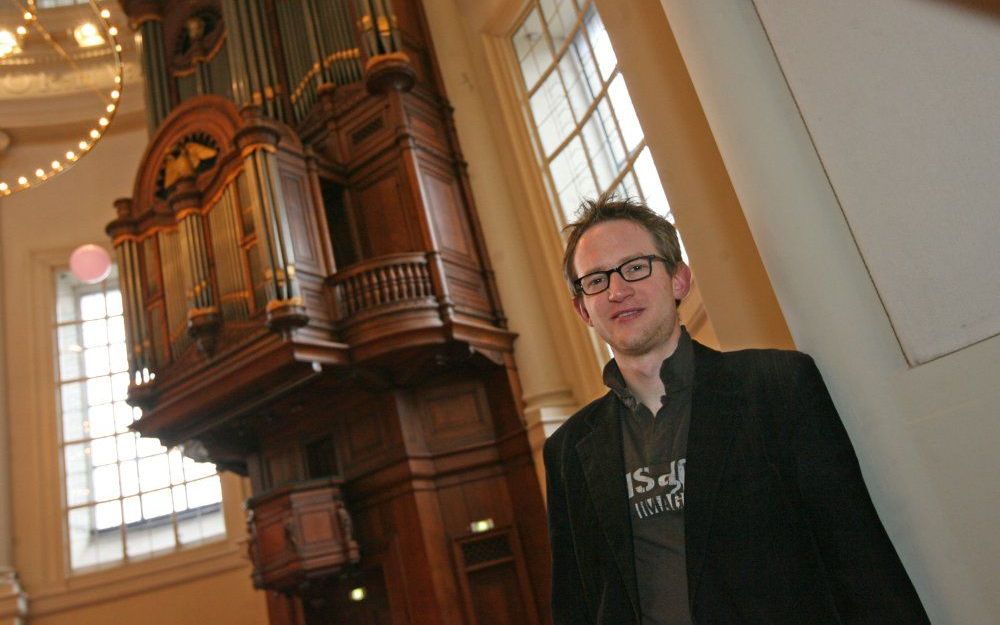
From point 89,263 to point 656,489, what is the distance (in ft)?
29.3

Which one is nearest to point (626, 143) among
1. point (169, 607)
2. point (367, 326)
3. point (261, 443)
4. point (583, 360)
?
point (583, 360)

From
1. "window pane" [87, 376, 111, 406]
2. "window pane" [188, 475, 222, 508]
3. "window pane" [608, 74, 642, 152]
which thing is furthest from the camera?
"window pane" [87, 376, 111, 406]

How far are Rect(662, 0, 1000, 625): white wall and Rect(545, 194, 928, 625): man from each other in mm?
62

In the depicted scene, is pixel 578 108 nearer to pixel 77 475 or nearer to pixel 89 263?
pixel 89 263

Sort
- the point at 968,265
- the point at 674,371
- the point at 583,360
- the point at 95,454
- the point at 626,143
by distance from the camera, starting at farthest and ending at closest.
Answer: the point at 95,454 → the point at 583,360 → the point at 626,143 → the point at 674,371 → the point at 968,265

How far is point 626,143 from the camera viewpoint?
598 centimetres

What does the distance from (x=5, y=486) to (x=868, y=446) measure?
10062 millimetres

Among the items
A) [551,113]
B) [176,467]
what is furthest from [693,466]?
[176,467]

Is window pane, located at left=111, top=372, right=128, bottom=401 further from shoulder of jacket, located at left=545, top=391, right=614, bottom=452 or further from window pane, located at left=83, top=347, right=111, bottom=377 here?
shoulder of jacket, located at left=545, top=391, right=614, bottom=452

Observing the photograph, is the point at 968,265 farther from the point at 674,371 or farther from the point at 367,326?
the point at 367,326

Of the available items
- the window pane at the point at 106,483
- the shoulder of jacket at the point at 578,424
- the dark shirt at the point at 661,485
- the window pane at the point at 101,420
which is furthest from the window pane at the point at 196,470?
the dark shirt at the point at 661,485

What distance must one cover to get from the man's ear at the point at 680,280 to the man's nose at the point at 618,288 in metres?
0.14

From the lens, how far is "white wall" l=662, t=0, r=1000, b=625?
1185 millimetres

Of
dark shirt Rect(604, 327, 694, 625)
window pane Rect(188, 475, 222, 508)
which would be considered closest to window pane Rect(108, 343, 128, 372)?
window pane Rect(188, 475, 222, 508)
